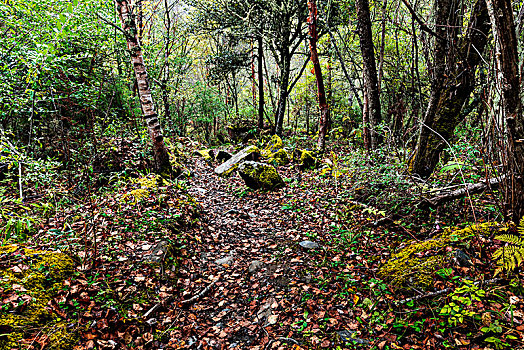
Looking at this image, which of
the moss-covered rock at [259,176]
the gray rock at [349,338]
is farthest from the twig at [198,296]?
the moss-covered rock at [259,176]

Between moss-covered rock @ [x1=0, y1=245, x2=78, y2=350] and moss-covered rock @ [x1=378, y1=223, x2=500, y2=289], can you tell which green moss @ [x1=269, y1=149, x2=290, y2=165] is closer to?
moss-covered rock @ [x1=378, y1=223, x2=500, y2=289]

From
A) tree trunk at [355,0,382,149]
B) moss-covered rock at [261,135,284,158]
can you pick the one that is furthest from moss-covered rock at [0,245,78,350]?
moss-covered rock at [261,135,284,158]

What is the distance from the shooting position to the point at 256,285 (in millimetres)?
3984

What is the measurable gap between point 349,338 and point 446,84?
427 centimetres

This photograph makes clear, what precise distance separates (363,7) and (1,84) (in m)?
7.65

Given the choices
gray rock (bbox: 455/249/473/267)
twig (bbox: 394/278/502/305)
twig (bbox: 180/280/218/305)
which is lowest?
twig (bbox: 180/280/218/305)

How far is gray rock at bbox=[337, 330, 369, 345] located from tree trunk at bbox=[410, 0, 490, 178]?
10.3 ft

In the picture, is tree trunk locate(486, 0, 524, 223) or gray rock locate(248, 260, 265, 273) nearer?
tree trunk locate(486, 0, 524, 223)

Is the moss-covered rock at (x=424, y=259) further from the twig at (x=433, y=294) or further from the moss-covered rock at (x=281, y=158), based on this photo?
the moss-covered rock at (x=281, y=158)

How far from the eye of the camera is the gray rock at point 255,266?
14.2ft

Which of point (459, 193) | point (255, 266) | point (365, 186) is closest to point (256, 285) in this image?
point (255, 266)

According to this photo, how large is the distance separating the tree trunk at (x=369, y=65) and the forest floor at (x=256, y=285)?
1.71 m

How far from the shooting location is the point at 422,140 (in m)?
4.95

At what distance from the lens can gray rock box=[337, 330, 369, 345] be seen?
2.77 metres
